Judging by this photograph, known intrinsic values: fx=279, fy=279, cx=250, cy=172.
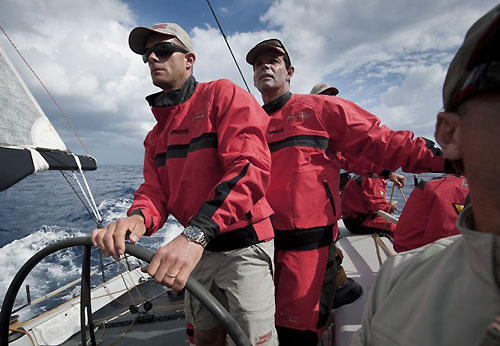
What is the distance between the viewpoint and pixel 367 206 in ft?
14.0

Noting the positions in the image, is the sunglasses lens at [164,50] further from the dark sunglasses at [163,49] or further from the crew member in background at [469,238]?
the crew member in background at [469,238]

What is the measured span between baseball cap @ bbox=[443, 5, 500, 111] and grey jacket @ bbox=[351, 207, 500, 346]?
254mm

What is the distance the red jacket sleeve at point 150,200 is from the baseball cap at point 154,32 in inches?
20.9

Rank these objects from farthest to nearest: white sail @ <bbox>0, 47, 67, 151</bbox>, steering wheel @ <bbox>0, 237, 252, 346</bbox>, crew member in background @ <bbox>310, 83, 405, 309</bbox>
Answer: white sail @ <bbox>0, 47, 67, 151</bbox>
crew member in background @ <bbox>310, 83, 405, 309</bbox>
steering wheel @ <bbox>0, 237, 252, 346</bbox>

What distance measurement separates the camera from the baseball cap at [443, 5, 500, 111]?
0.47 meters

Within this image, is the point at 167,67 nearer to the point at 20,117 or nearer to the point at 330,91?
the point at 330,91

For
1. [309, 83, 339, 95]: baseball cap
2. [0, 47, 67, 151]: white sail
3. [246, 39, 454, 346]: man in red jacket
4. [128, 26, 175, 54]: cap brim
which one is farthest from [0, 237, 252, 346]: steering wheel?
[309, 83, 339, 95]: baseball cap

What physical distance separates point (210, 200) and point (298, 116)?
3.53ft

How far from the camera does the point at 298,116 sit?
186 cm

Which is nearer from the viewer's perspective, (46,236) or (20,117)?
(20,117)

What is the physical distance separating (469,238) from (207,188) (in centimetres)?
103

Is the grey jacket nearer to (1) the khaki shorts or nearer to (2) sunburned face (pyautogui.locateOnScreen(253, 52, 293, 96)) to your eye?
(1) the khaki shorts

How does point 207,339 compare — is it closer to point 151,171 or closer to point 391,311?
point 151,171

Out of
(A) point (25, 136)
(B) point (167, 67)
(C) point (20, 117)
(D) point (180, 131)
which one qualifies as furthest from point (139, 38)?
(C) point (20, 117)
